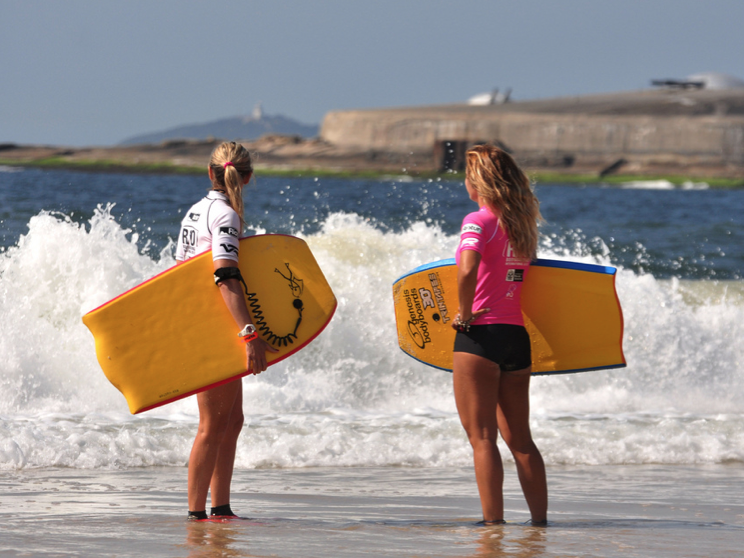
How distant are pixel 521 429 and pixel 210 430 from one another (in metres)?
1.18

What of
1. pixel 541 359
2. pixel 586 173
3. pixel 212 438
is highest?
pixel 586 173

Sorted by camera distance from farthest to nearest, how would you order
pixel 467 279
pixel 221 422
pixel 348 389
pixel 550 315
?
pixel 348 389 → pixel 550 315 → pixel 221 422 → pixel 467 279

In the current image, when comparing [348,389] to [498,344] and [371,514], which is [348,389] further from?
[498,344]

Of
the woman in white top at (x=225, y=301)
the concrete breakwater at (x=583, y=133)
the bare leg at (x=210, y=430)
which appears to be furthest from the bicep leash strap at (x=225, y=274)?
the concrete breakwater at (x=583, y=133)

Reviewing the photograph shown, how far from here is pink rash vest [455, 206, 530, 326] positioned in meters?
3.18

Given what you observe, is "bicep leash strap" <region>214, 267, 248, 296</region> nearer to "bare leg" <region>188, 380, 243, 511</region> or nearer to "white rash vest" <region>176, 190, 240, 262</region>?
"white rash vest" <region>176, 190, 240, 262</region>

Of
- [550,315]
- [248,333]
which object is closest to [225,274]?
[248,333]

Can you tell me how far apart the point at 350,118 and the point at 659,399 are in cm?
5786

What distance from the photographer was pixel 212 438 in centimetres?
334

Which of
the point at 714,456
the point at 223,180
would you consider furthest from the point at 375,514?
the point at 714,456

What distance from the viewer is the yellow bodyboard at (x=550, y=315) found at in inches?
144

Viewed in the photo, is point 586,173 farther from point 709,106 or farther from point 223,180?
point 223,180

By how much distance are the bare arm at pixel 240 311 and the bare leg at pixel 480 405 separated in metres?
0.73

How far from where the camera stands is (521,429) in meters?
3.35
